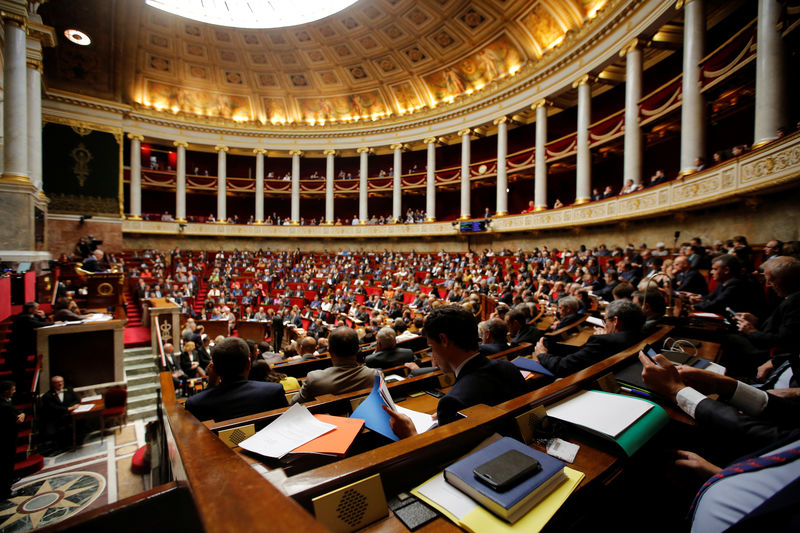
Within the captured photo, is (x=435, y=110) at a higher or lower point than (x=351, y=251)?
higher

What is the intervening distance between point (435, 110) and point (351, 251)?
399 inches

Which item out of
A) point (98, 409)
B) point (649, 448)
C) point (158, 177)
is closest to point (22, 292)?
point (98, 409)

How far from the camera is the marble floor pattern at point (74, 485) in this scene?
13.2ft

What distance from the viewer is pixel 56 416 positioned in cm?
566

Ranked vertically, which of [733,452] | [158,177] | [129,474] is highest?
[158,177]

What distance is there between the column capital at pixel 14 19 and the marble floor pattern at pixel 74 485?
11.1 meters

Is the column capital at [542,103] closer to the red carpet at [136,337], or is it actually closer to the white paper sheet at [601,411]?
the white paper sheet at [601,411]

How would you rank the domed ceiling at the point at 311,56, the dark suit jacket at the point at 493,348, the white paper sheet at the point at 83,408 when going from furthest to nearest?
1. the domed ceiling at the point at 311,56
2. the white paper sheet at the point at 83,408
3. the dark suit jacket at the point at 493,348

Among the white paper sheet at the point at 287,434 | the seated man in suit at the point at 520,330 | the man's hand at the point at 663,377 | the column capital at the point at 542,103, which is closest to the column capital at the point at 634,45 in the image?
the column capital at the point at 542,103

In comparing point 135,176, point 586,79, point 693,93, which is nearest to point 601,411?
point 693,93

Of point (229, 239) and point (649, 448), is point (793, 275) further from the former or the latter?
point (229, 239)

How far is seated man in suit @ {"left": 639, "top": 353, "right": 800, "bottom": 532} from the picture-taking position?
0.85m

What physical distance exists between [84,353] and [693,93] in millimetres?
15984

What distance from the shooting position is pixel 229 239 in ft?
74.4
